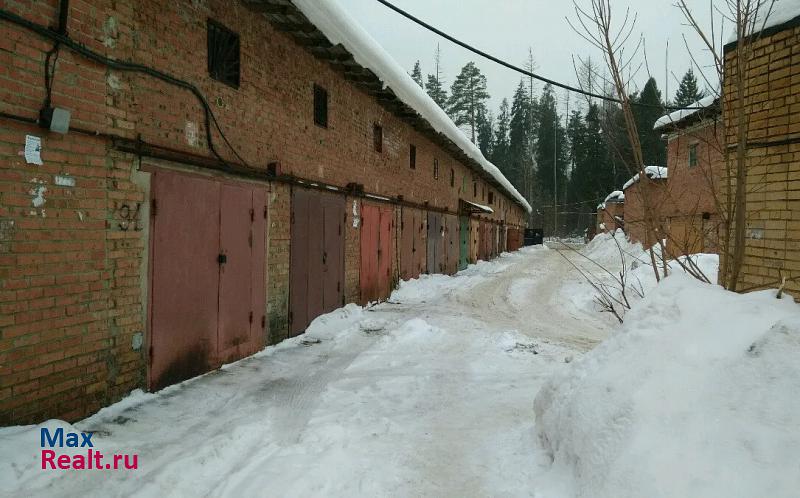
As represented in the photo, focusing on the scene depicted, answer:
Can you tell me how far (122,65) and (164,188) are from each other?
1.19 m

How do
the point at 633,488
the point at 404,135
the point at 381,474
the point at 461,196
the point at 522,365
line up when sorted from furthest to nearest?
the point at 461,196
the point at 404,135
the point at 522,365
the point at 381,474
the point at 633,488

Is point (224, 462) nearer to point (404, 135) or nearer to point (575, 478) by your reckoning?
point (575, 478)

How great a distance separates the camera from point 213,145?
5297 mm

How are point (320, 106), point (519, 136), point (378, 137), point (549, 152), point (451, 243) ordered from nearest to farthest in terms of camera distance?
point (320, 106), point (378, 137), point (451, 243), point (549, 152), point (519, 136)

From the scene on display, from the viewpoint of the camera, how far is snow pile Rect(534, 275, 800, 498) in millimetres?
2029

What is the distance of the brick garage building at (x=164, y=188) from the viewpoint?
3373 mm

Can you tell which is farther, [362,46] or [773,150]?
[362,46]

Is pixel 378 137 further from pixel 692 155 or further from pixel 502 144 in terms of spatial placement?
pixel 502 144

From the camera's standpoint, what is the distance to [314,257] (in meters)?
7.71

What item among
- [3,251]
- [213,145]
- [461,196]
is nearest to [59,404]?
[3,251]

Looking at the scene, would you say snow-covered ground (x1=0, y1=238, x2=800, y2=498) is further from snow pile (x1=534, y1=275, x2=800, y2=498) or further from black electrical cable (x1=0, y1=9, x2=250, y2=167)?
black electrical cable (x1=0, y1=9, x2=250, y2=167)

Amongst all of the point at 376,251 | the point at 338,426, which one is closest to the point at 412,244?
the point at 376,251

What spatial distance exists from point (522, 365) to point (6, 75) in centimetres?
581

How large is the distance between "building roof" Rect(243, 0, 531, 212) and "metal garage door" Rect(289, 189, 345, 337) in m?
2.41
